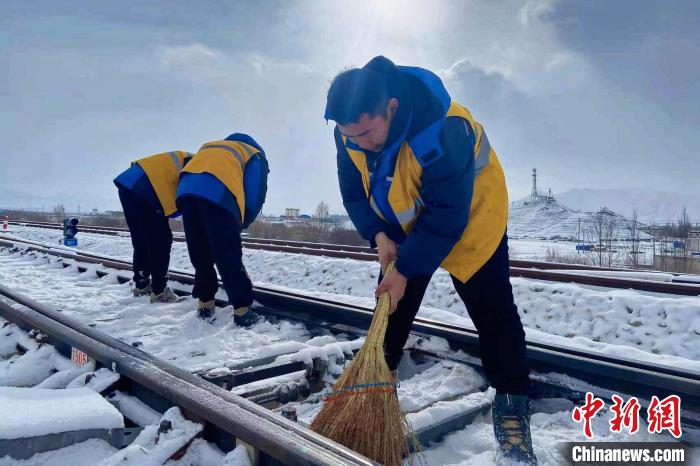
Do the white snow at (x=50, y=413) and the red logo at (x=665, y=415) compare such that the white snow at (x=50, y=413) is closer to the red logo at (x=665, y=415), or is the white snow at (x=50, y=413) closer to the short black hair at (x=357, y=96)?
the short black hair at (x=357, y=96)

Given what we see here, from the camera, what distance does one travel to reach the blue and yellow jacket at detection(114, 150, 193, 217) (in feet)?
16.4

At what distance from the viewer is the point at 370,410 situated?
1.95 meters

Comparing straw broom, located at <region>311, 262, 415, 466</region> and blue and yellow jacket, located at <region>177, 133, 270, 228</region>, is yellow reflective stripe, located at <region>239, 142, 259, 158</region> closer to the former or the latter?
blue and yellow jacket, located at <region>177, 133, 270, 228</region>

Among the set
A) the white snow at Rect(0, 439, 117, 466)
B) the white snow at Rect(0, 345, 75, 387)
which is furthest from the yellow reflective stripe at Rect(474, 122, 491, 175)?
the white snow at Rect(0, 345, 75, 387)

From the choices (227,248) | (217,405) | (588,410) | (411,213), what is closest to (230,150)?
(227,248)

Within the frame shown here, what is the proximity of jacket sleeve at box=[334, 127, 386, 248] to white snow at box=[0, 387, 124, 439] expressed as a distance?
1.34 meters

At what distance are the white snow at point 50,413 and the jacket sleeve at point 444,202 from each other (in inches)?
49.7

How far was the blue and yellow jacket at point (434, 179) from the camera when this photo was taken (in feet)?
6.39

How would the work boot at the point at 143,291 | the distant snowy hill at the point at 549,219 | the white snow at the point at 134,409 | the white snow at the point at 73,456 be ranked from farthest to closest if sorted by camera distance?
the distant snowy hill at the point at 549,219 → the work boot at the point at 143,291 → the white snow at the point at 134,409 → the white snow at the point at 73,456

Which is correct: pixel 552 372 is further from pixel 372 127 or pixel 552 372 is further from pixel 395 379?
pixel 372 127

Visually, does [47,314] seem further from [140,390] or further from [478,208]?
[478,208]

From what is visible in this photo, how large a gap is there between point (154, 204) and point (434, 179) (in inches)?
155

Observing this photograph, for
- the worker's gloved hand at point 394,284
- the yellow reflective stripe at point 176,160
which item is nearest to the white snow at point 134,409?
the worker's gloved hand at point 394,284

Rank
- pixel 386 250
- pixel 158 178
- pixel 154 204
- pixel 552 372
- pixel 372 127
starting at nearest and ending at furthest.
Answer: pixel 372 127 < pixel 386 250 < pixel 552 372 < pixel 158 178 < pixel 154 204
